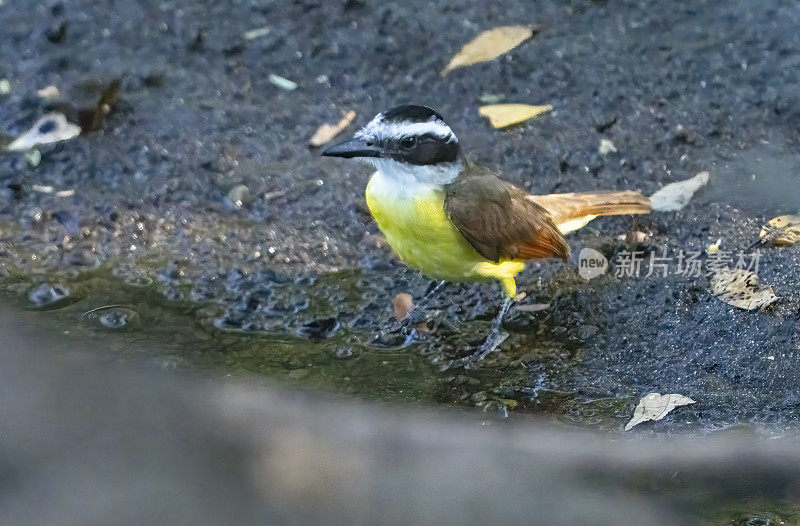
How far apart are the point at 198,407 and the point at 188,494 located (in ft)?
1.97

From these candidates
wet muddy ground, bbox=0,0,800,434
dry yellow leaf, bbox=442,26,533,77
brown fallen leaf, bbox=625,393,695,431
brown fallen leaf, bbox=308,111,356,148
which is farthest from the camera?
dry yellow leaf, bbox=442,26,533,77

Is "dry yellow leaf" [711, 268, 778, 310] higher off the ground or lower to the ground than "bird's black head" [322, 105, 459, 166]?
lower

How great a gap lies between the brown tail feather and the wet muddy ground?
23cm

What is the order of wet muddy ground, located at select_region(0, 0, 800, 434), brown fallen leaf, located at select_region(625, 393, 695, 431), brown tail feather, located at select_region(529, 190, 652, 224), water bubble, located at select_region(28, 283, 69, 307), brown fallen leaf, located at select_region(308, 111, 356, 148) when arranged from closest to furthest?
brown fallen leaf, located at select_region(625, 393, 695, 431) → wet muddy ground, located at select_region(0, 0, 800, 434) → water bubble, located at select_region(28, 283, 69, 307) → brown tail feather, located at select_region(529, 190, 652, 224) → brown fallen leaf, located at select_region(308, 111, 356, 148)

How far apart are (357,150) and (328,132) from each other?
146 cm

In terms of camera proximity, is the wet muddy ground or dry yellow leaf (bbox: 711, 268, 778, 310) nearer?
the wet muddy ground

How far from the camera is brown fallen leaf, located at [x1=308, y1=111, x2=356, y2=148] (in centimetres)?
511

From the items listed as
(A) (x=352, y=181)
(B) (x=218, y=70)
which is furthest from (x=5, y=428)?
(B) (x=218, y=70)

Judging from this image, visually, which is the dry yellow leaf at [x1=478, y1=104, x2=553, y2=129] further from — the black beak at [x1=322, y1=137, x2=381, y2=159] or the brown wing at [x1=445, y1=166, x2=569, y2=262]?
the black beak at [x1=322, y1=137, x2=381, y2=159]

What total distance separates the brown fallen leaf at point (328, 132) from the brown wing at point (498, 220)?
1252mm

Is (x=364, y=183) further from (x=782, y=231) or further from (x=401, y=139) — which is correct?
(x=782, y=231)

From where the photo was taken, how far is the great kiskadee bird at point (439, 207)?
3773mm

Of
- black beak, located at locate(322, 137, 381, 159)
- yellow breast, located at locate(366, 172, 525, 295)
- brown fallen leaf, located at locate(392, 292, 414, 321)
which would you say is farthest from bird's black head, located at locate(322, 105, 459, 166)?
brown fallen leaf, located at locate(392, 292, 414, 321)

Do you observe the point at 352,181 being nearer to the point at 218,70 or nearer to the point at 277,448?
the point at 218,70
